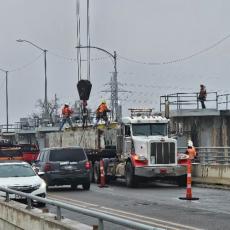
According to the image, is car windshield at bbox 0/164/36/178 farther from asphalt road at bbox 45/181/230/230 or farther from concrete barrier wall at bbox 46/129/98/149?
concrete barrier wall at bbox 46/129/98/149

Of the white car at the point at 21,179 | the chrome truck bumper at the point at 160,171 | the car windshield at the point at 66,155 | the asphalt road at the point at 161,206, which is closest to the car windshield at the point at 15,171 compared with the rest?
the white car at the point at 21,179

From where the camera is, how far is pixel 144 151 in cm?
2745

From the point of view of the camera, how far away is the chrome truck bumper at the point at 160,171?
Result: 89.0ft

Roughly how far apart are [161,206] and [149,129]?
9779 mm

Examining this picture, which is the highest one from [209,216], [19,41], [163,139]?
[19,41]

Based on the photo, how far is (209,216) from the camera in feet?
51.6

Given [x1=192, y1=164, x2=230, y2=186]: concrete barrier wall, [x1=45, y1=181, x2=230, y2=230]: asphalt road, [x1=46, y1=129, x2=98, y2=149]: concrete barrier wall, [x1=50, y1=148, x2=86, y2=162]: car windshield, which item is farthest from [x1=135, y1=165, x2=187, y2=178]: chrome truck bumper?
[x1=46, y1=129, x2=98, y2=149]: concrete barrier wall

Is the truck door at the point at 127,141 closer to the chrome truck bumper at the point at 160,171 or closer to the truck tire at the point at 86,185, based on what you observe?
the chrome truck bumper at the point at 160,171

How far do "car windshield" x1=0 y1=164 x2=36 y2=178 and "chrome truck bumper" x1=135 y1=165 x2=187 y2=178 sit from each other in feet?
25.8

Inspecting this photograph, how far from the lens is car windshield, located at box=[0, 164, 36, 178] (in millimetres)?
19475

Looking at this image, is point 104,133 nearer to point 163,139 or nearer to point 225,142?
point 163,139

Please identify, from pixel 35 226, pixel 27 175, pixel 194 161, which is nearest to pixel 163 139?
pixel 194 161

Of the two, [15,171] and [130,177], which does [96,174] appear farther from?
[15,171]

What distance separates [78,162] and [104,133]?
516 cm
